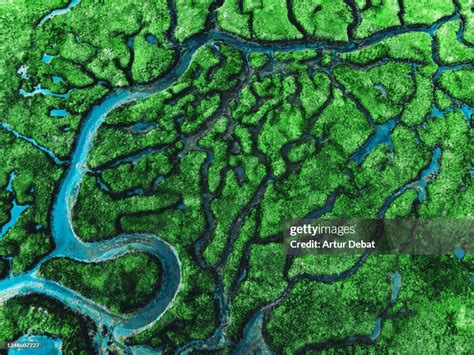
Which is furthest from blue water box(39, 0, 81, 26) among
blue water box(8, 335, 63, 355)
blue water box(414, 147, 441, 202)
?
blue water box(414, 147, 441, 202)

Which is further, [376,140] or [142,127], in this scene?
[142,127]

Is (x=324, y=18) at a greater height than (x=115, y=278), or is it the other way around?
(x=324, y=18)

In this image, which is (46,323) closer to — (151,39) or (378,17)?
(151,39)

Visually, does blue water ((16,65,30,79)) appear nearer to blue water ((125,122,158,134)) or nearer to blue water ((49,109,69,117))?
blue water ((49,109,69,117))

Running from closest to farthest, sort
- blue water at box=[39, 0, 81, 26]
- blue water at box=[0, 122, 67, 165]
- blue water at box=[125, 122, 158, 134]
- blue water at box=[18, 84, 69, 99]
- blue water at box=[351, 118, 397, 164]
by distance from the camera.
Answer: blue water at box=[351, 118, 397, 164] < blue water at box=[0, 122, 67, 165] < blue water at box=[125, 122, 158, 134] < blue water at box=[18, 84, 69, 99] < blue water at box=[39, 0, 81, 26]

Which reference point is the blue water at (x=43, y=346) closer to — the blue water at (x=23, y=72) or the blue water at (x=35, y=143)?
the blue water at (x=35, y=143)

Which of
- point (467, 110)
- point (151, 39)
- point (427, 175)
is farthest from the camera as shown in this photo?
point (151, 39)

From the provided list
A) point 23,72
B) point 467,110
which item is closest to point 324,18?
point 467,110

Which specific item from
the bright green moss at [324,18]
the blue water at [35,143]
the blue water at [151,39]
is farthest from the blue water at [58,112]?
the bright green moss at [324,18]
